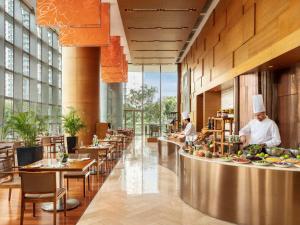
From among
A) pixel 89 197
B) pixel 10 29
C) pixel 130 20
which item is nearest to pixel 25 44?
pixel 10 29

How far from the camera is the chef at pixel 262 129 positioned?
5.22 m

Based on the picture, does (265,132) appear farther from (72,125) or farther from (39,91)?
(39,91)

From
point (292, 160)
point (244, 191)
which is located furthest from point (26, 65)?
point (292, 160)

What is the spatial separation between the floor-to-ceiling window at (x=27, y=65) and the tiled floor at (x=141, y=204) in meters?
3.09

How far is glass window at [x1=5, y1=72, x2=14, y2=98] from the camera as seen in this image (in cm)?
1161

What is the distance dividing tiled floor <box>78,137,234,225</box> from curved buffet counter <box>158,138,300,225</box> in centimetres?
23

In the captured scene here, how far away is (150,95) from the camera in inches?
907

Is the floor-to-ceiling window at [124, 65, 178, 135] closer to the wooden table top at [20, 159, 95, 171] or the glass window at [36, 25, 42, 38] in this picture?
the glass window at [36, 25, 42, 38]

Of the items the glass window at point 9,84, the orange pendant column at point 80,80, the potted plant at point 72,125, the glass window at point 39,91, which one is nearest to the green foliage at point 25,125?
the potted plant at point 72,125

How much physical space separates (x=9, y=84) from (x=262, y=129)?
9497mm

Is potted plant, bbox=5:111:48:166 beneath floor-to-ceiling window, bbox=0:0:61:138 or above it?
beneath

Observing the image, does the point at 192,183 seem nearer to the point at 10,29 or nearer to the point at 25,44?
the point at 10,29

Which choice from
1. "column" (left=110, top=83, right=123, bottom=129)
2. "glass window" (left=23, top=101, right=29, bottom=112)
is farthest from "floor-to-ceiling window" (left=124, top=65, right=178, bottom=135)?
"glass window" (left=23, top=101, right=29, bottom=112)

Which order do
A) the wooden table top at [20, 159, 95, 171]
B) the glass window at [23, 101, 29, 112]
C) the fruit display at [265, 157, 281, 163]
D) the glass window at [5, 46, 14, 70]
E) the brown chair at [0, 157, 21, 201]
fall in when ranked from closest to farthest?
the fruit display at [265, 157, 281, 163] → the wooden table top at [20, 159, 95, 171] → the brown chair at [0, 157, 21, 201] → the glass window at [5, 46, 14, 70] → the glass window at [23, 101, 29, 112]
